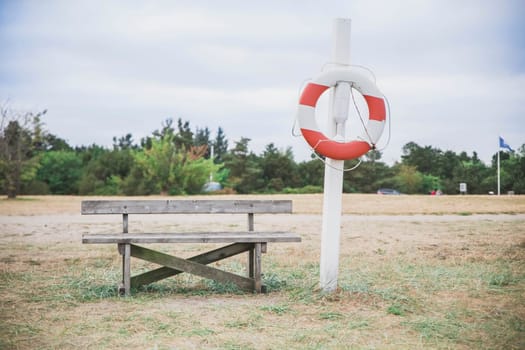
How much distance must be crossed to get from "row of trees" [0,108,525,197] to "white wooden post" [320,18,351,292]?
19.2 metres

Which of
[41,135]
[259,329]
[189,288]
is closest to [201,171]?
[41,135]

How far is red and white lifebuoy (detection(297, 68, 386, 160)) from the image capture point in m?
4.51

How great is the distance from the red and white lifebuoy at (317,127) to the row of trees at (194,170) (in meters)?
19.1

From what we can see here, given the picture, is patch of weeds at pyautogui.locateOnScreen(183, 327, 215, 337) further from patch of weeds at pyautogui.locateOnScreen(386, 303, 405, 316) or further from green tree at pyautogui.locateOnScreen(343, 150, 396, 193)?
green tree at pyautogui.locateOnScreen(343, 150, 396, 193)

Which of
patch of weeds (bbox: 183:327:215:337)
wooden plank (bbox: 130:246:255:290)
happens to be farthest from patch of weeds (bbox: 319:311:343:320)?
wooden plank (bbox: 130:246:255:290)

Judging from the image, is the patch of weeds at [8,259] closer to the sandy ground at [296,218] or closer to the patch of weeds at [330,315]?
the sandy ground at [296,218]

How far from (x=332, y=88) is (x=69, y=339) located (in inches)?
112

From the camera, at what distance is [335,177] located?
456 cm

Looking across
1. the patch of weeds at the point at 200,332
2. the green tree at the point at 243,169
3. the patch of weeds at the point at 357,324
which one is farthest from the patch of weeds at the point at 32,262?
the green tree at the point at 243,169

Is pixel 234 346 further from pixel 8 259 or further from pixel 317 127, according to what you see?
pixel 8 259

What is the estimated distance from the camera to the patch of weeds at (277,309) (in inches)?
157

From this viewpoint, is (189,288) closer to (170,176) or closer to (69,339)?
(69,339)

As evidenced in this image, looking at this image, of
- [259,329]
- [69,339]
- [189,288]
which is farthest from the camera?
[189,288]

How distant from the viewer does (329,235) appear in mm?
4562
